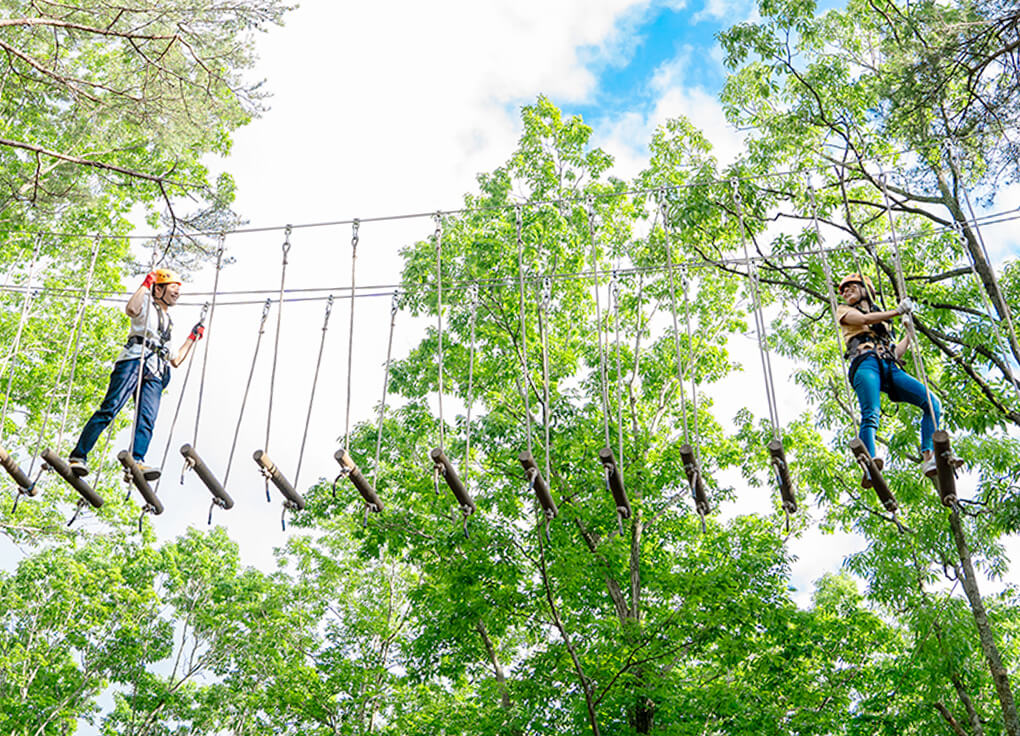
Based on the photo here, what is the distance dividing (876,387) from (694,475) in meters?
1.31

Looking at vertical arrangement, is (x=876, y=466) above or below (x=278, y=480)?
below

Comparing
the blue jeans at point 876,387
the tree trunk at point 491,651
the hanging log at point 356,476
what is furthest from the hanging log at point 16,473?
the tree trunk at point 491,651

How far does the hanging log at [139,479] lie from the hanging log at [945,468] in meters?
4.51

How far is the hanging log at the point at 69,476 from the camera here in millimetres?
5423

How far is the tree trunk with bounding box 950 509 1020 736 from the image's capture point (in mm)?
8453

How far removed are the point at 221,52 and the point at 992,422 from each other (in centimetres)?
823

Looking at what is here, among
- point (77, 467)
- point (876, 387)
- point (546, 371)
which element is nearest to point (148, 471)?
point (77, 467)

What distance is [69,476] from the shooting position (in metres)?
5.53

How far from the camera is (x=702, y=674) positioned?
10.1 m

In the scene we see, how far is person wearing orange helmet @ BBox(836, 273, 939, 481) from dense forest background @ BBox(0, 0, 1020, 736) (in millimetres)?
735

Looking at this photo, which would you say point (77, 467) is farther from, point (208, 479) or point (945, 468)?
point (945, 468)

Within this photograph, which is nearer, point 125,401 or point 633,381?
point 125,401

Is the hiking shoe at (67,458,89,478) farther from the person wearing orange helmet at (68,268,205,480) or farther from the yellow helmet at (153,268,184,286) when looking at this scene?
the yellow helmet at (153,268,184,286)

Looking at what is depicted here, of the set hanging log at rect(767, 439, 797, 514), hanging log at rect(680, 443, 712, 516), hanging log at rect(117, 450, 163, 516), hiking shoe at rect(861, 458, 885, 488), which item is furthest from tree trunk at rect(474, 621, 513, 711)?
hiking shoe at rect(861, 458, 885, 488)
